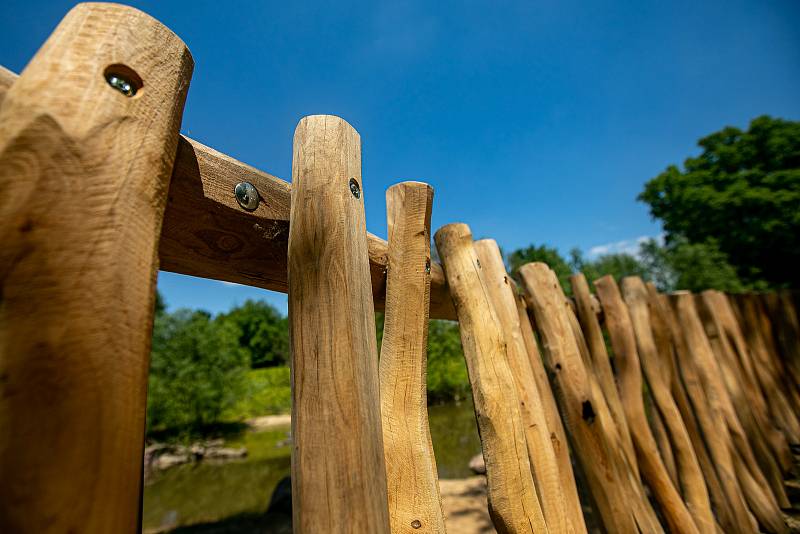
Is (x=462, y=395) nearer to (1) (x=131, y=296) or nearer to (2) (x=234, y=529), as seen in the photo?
(2) (x=234, y=529)

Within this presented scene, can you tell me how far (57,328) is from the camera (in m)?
0.49

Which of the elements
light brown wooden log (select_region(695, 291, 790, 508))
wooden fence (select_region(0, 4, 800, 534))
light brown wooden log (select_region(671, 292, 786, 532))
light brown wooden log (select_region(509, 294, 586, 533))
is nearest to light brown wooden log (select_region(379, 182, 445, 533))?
wooden fence (select_region(0, 4, 800, 534))

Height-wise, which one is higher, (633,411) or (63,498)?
(63,498)

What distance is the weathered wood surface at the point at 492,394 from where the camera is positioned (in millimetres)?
1244

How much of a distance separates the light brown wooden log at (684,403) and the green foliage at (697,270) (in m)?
12.7

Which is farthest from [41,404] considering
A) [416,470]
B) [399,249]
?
[399,249]

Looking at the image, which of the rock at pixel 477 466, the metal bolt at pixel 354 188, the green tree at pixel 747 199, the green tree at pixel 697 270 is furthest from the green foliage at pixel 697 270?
the metal bolt at pixel 354 188

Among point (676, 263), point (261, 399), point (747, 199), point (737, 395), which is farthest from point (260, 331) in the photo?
point (737, 395)

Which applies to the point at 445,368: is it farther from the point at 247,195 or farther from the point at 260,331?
the point at 260,331

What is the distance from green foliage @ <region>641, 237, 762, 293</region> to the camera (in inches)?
543

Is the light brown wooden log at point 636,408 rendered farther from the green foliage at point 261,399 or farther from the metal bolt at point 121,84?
the green foliage at point 261,399

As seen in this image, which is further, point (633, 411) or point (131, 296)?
point (633, 411)

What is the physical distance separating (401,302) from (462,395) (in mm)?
13348

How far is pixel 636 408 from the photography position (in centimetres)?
224
